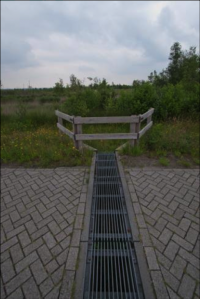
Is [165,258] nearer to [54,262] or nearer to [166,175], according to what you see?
[54,262]

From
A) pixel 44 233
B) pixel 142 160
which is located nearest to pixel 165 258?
pixel 44 233

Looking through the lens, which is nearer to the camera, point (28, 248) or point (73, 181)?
point (28, 248)

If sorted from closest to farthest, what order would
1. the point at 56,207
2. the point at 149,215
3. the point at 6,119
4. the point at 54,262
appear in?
the point at 54,262 < the point at 149,215 < the point at 56,207 < the point at 6,119

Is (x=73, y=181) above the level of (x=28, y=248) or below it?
above

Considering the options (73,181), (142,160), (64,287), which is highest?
(142,160)

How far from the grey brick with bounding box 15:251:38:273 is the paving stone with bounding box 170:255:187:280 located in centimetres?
169

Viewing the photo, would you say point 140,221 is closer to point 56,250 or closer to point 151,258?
Answer: point 151,258

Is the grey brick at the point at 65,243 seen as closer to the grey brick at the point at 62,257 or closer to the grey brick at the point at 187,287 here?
the grey brick at the point at 62,257

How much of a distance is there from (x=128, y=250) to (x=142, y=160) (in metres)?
2.74

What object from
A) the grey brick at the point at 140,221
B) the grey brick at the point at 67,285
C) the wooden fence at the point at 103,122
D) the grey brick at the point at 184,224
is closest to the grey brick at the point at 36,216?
the grey brick at the point at 67,285

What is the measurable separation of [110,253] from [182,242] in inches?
39.4

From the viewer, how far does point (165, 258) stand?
190 cm

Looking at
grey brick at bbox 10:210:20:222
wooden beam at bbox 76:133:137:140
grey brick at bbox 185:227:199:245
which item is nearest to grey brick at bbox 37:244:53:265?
grey brick at bbox 10:210:20:222

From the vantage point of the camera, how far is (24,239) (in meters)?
2.19
